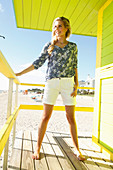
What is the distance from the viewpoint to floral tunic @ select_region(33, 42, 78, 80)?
1.54 m

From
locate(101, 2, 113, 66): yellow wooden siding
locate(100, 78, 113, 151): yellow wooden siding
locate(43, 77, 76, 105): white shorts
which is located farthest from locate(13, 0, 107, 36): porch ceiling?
locate(43, 77, 76, 105): white shorts

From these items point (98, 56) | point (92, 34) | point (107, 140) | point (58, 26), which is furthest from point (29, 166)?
point (92, 34)

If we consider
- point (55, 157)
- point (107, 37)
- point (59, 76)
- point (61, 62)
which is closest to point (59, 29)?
point (61, 62)

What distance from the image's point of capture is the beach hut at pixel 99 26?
1888mm

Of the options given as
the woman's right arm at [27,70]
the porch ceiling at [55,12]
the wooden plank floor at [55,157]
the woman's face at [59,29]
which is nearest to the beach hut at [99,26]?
the porch ceiling at [55,12]

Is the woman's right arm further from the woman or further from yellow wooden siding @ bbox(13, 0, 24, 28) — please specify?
yellow wooden siding @ bbox(13, 0, 24, 28)

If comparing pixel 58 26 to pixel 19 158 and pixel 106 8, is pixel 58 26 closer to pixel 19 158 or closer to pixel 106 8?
pixel 106 8

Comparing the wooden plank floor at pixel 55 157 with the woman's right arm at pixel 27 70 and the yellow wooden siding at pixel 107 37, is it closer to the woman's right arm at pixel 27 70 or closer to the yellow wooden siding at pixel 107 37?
the woman's right arm at pixel 27 70

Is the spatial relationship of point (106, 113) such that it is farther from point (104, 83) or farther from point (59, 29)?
point (59, 29)

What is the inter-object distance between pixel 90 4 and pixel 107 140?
5.82 ft

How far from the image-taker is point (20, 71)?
5.09ft

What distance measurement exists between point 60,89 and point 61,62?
27 cm

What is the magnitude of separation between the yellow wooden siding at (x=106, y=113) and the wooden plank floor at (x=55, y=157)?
19 centimetres

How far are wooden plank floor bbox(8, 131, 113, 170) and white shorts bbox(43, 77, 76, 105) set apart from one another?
56cm
